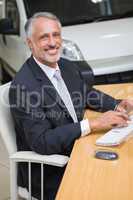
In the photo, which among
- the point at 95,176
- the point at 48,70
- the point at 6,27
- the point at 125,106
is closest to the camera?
the point at 95,176

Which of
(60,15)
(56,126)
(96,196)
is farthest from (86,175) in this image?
(60,15)

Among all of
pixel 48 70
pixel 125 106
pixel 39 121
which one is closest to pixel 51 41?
pixel 48 70

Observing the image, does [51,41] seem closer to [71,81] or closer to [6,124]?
[71,81]

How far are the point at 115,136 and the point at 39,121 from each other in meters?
0.36

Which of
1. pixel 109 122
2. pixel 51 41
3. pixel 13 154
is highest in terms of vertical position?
pixel 51 41

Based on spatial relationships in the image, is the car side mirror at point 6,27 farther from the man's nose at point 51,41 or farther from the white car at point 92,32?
the man's nose at point 51,41

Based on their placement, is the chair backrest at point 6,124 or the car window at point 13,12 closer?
the chair backrest at point 6,124

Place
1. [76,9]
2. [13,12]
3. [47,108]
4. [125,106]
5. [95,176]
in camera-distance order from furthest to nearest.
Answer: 1. [13,12]
2. [76,9]
3. [125,106]
4. [47,108]
5. [95,176]

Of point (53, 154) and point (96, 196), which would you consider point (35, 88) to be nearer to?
point (53, 154)

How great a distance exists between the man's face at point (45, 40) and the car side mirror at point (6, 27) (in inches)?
82.7

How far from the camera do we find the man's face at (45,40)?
2115 millimetres

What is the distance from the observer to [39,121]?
1978 millimetres

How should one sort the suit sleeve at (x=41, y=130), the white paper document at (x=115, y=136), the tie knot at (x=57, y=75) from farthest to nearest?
the tie knot at (x=57, y=75) → the suit sleeve at (x=41, y=130) → the white paper document at (x=115, y=136)

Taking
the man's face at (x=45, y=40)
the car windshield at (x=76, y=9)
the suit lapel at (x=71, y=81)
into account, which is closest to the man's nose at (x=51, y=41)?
the man's face at (x=45, y=40)
